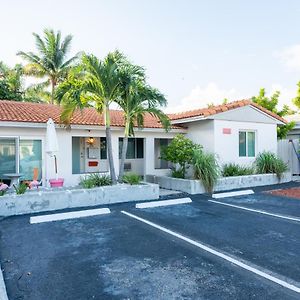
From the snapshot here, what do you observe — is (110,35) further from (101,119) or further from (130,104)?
(130,104)

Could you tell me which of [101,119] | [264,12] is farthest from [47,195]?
[264,12]

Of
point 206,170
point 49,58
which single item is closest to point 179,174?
point 206,170

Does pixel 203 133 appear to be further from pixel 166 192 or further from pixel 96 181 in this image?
pixel 96 181

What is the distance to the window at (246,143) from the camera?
53.2 ft

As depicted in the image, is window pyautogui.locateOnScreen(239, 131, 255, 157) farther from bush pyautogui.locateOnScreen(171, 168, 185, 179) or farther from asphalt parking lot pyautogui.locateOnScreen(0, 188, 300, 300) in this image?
asphalt parking lot pyautogui.locateOnScreen(0, 188, 300, 300)

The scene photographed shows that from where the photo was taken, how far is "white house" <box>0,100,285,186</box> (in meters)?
12.2

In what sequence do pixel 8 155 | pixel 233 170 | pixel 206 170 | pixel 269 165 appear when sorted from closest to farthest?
pixel 8 155 < pixel 206 170 < pixel 233 170 < pixel 269 165

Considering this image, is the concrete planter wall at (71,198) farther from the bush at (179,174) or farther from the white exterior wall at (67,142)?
the white exterior wall at (67,142)

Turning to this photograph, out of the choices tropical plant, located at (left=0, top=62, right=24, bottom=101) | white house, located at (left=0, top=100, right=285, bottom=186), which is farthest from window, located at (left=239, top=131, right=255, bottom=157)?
tropical plant, located at (left=0, top=62, right=24, bottom=101)

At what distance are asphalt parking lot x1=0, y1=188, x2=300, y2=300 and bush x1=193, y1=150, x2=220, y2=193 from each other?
3.87 meters

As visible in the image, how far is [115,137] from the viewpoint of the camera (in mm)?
14773

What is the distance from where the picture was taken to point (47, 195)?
9.63 metres

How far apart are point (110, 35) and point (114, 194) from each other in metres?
9.52

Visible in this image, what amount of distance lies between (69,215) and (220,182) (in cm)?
754
